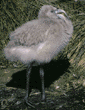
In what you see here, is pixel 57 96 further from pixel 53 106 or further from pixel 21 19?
pixel 21 19

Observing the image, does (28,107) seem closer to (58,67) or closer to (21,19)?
(58,67)

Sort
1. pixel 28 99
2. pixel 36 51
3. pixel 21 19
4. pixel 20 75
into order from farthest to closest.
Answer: pixel 21 19 < pixel 20 75 < pixel 28 99 < pixel 36 51

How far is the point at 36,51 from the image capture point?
2305 mm

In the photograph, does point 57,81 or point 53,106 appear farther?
point 57,81

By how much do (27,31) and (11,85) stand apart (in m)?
1.33

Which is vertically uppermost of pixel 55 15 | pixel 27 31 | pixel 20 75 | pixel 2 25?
pixel 55 15

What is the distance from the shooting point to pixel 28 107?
2.53m

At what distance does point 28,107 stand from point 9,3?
281cm

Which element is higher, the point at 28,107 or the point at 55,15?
the point at 55,15

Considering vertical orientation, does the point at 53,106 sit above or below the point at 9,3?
below

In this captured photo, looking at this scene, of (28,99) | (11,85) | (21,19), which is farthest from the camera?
(21,19)

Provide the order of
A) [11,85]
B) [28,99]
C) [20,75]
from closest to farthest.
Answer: [28,99]
[11,85]
[20,75]

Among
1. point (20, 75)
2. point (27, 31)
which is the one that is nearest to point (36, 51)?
point (27, 31)

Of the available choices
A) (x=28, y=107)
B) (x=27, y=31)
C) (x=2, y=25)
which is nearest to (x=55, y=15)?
(x=27, y=31)
